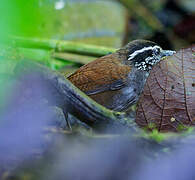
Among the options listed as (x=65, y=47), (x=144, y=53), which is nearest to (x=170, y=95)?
(x=144, y=53)

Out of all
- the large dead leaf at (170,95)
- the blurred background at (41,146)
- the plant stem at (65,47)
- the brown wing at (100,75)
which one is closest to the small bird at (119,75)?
the brown wing at (100,75)

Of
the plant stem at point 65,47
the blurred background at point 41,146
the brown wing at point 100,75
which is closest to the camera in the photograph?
the blurred background at point 41,146

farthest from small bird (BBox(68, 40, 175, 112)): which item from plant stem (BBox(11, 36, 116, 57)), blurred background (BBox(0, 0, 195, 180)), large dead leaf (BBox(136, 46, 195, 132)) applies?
blurred background (BBox(0, 0, 195, 180))

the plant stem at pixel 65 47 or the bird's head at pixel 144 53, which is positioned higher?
the bird's head at pixel 144 53

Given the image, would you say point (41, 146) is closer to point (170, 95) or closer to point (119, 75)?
point (170, 95)

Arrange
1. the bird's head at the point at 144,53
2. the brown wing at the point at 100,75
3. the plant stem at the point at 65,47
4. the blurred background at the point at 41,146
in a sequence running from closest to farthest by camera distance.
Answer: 1. the blurred background at the point at 41,146
2. the brown wing at the point at 100,75
3. the bird's head at the point at 144,53
4. the plant stem at the point at 65,47

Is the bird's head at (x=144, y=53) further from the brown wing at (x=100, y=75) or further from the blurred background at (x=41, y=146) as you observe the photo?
the blurred background at (x=41, y=146)

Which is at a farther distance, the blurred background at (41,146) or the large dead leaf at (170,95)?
the large dead leaf at (170,95)

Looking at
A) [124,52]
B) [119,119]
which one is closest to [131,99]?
[124,52]
